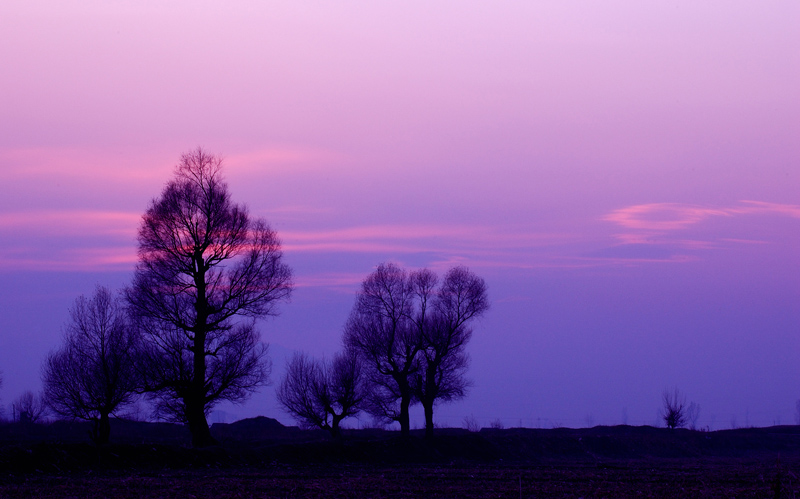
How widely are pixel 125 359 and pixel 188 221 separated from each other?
24.1 ft

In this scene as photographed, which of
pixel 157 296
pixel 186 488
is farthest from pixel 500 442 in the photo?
pixel 186 488

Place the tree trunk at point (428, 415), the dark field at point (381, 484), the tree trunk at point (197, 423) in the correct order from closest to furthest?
the dark field at point (381, 484) < the tree trunk at point (197, 423) < the tree trunk at point (428, 415)

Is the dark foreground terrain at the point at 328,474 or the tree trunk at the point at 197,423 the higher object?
the tree trunk at the point at 197,423

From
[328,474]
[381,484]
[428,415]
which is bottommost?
[328,474]

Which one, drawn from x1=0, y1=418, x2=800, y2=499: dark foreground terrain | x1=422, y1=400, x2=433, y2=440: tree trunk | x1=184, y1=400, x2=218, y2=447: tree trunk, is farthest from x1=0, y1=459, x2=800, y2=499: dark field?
x1=422, y1=400, x2=433, y2=440: tree trunk

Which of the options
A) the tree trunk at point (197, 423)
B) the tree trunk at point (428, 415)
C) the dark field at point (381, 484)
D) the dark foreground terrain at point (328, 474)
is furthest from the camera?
the tree trunk at point (428, 415)

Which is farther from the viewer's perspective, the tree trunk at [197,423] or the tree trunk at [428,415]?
the tree trunk at [428,415]

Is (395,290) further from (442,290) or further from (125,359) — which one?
(125,359)

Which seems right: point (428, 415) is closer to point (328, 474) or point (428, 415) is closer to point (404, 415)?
point (404, 415)

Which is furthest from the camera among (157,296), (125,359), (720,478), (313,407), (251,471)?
(313,407)

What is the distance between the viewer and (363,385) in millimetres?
51344

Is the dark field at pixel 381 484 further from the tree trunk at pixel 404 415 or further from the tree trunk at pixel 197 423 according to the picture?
the tree trunk at pixel 404 415

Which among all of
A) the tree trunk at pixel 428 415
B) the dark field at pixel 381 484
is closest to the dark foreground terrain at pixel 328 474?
the dark field at pixel 381 484

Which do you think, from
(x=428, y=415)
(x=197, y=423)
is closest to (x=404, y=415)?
(x=428, y=415)
